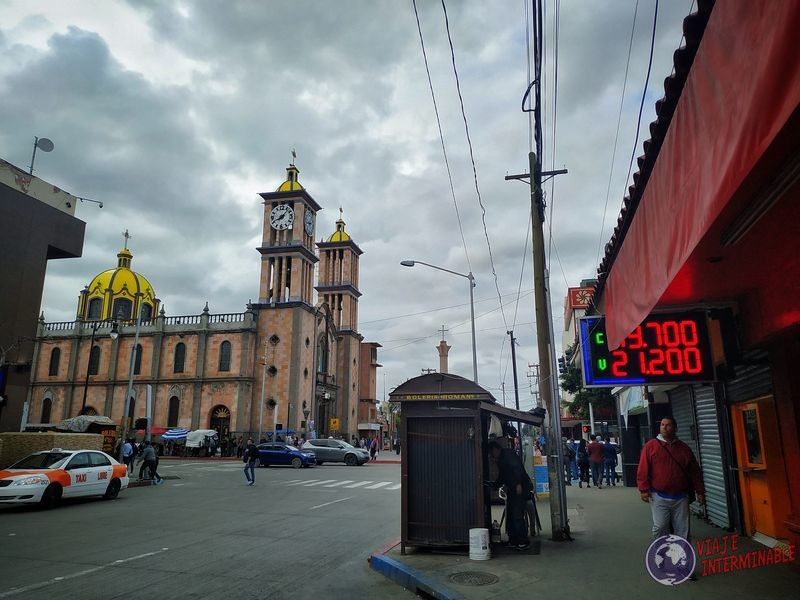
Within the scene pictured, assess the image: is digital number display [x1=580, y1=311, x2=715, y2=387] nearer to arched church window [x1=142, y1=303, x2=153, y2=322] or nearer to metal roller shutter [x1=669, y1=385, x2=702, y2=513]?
metal roller shutter [x1=669, y1=385, x2=702, y2=513]

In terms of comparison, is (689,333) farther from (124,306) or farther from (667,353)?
(124,306)

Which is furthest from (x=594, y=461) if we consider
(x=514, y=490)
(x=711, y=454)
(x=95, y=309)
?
(x=95, y=309)

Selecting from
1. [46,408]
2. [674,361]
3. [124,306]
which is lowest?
[674,361]

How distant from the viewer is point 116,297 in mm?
68125

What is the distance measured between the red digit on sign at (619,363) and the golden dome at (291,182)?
51426mm

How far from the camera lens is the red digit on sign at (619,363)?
318 inches

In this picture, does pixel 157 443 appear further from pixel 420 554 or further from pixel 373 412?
pixel 420 554

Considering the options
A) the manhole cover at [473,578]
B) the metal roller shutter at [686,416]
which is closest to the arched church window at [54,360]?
the metal roller shutter at [686,416]

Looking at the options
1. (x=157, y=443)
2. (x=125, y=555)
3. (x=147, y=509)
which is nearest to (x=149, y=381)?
(x=157, y=443)

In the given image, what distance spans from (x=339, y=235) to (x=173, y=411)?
29.1 m

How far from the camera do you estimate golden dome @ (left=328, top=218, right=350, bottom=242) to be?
68.7 metres

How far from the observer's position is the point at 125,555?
856 cm

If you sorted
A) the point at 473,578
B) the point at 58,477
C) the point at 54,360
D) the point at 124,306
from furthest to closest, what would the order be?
the point at 124,306 → the point at 54,360 → the point at 58,477 → the point at 473,578

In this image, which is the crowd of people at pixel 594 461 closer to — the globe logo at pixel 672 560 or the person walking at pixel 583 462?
the person walking at pixel 583 462
